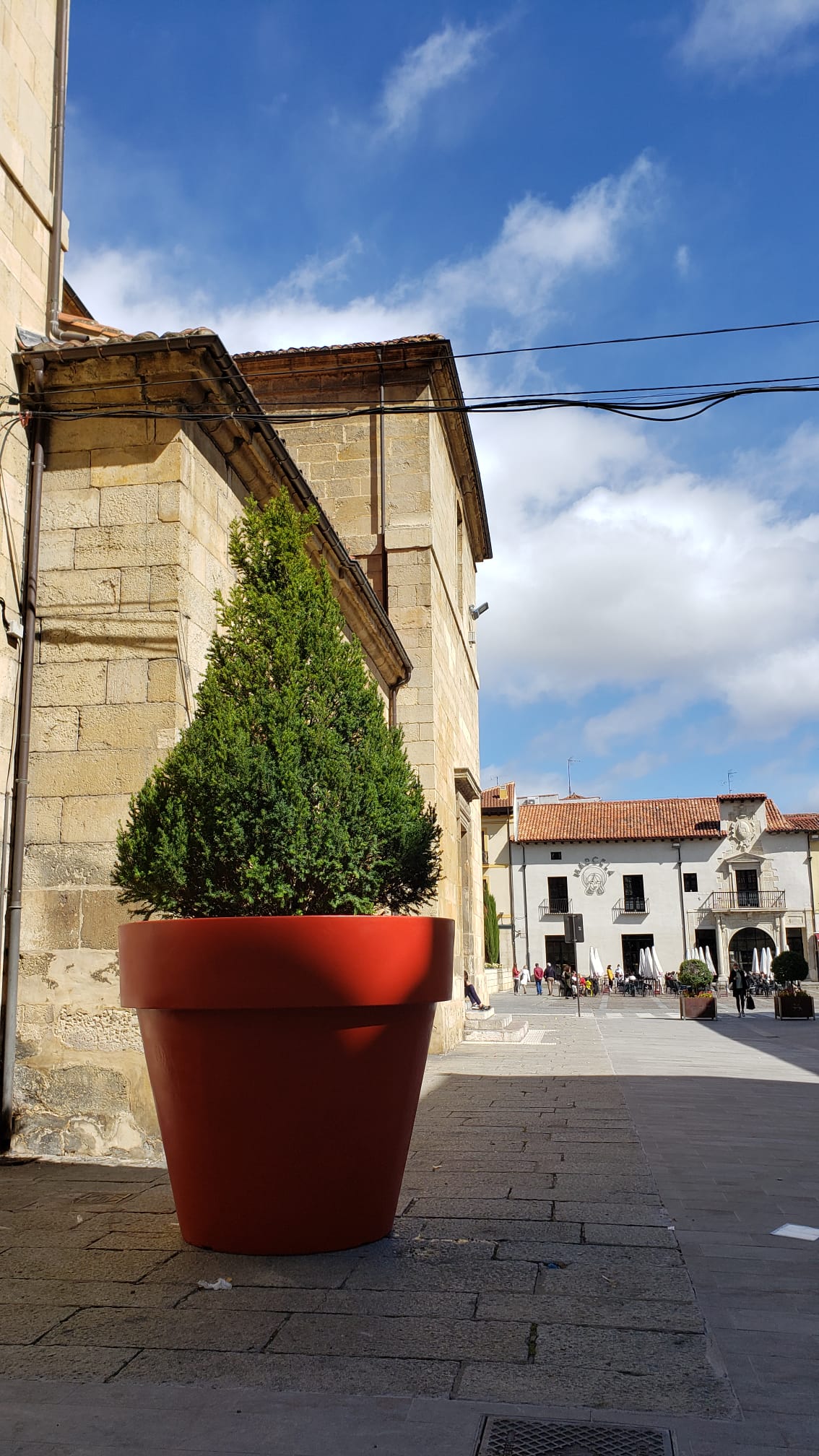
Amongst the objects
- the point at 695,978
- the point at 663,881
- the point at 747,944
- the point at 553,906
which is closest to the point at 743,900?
the point at 747,944

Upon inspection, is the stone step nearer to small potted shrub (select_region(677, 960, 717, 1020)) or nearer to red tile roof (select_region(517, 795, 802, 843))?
small potted shrub (select_region(677, 960, 717, 1020))

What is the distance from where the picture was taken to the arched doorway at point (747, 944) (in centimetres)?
4034

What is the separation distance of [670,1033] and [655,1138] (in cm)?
961

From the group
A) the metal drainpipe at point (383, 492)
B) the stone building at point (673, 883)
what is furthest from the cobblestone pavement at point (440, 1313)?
the stone building at point (673, 883)

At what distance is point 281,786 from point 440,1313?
1.65 meters

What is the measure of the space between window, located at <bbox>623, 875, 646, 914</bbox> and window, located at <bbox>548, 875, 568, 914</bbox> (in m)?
2.30

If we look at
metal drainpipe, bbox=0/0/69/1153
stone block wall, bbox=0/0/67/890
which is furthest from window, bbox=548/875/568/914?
metal drainpipe, bbox=0/0/69/1153

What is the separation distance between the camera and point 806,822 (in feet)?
135

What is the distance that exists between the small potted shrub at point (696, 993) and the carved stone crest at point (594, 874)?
20.0 meters

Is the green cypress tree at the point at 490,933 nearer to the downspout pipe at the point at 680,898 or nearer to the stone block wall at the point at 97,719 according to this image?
the downspout pipe at the point at 680,898

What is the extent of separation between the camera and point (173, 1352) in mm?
2355

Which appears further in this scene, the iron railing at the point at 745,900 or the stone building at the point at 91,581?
the iron railing at the point at 745,900

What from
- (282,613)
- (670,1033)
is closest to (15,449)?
(282,613)

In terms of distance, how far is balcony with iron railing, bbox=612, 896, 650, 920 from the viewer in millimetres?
41375
